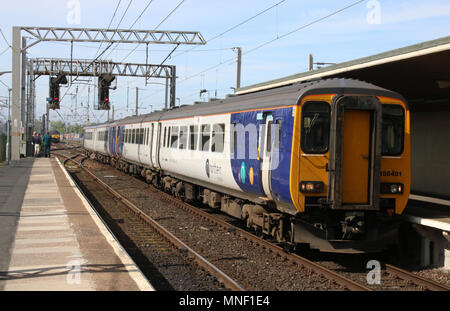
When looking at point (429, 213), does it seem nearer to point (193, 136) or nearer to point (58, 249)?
point (193, 136)

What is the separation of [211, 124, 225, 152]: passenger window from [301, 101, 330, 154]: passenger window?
3.65 metres

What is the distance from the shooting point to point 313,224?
339 inches

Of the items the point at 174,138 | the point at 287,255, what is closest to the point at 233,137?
the point at 287,255

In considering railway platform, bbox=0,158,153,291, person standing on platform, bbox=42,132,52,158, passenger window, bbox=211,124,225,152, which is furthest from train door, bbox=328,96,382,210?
person standing on platform, bbox=42,132,52,158

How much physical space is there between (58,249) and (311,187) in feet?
14.4

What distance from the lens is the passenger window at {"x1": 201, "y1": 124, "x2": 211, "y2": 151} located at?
12.9m

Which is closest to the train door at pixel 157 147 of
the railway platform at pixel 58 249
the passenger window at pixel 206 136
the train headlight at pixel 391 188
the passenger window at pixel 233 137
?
the railway platform at pixel 58 249

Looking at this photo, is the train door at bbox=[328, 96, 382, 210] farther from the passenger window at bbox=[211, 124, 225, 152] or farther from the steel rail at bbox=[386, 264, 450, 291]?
the passenger window at bbox=[211, 124, 225, 152]

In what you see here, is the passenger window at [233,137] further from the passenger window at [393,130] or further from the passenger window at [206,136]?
the passenger window at [393,130]

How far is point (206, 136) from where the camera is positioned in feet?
43.0

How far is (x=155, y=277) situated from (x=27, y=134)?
29.6 meters
